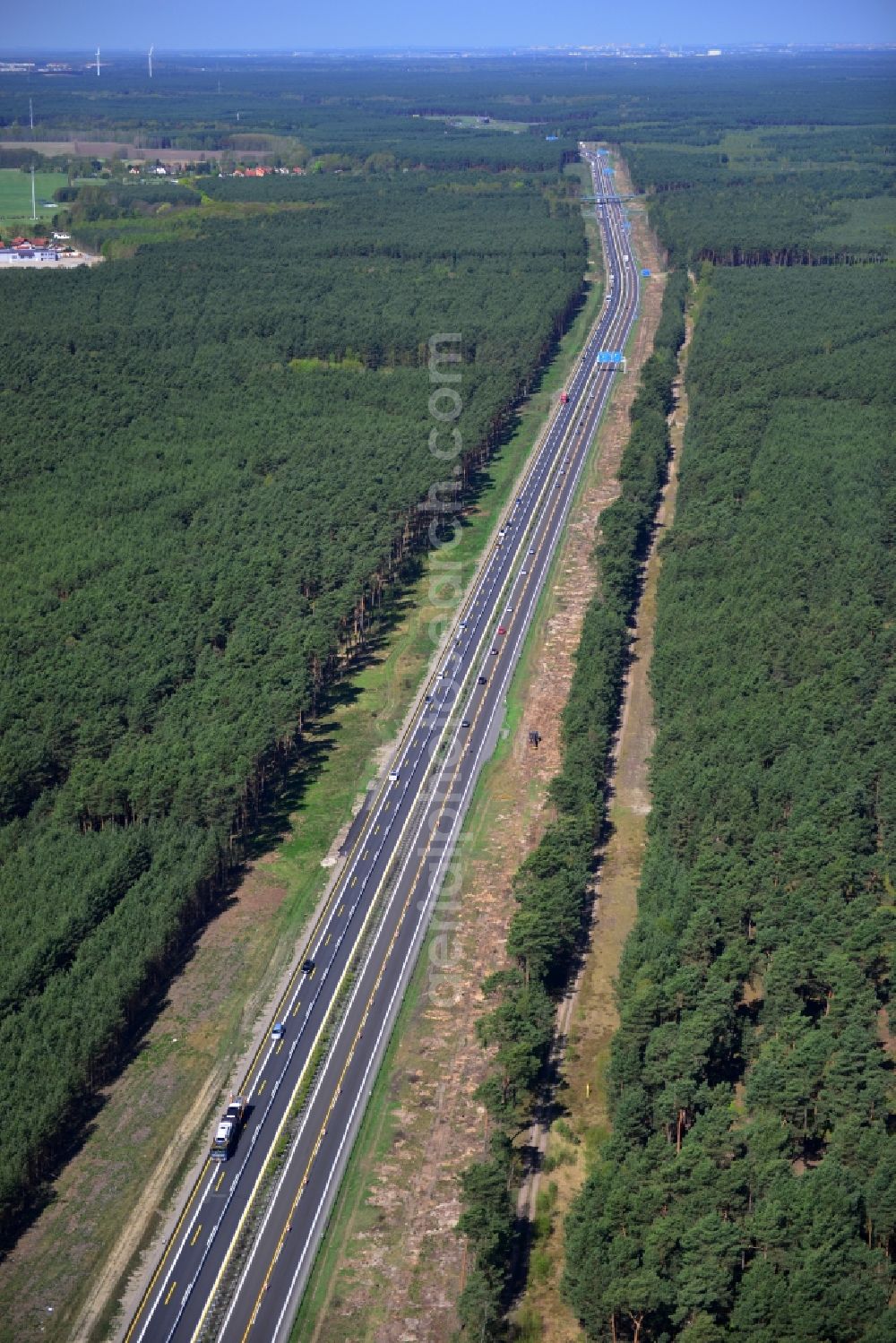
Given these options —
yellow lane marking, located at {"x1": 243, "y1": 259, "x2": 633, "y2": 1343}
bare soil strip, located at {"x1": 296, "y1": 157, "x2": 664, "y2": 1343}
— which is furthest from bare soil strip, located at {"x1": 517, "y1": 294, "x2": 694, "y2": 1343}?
yellow lane marking, located at {"x1": 243, "y1": 259, "x2": 633, "y2": 1343}

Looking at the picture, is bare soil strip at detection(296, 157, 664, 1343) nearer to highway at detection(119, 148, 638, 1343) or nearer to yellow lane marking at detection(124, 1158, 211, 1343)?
highway at detection(119, 148, 638, 1343)

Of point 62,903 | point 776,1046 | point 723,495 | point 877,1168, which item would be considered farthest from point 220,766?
point 723,495

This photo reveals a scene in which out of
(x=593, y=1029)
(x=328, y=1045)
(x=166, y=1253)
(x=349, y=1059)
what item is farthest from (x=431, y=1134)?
(x=166, y=1253)

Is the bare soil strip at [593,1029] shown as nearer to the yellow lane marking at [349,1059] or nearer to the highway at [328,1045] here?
the highway at [328,1045]

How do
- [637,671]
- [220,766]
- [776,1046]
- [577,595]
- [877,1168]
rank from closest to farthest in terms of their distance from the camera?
[877,1168]
[776,1046]
[220,766]
[637,671]
[577,595]

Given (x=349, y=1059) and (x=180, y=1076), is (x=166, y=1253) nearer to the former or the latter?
(x=180, y=1076)

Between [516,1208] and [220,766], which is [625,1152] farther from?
[220,766]
